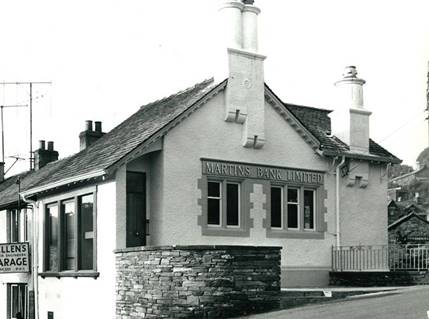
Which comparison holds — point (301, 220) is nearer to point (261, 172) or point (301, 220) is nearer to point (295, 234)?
point (295, 234)

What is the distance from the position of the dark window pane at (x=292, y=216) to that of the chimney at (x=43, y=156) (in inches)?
545

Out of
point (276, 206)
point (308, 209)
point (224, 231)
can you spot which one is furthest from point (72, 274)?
point (308, 209)

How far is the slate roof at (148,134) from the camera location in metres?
20.0

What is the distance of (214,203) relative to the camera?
69.8 feet

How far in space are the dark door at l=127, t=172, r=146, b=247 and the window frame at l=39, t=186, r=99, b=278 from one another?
950 mm

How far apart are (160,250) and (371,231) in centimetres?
1041

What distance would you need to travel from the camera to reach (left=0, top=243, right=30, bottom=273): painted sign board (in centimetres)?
2294

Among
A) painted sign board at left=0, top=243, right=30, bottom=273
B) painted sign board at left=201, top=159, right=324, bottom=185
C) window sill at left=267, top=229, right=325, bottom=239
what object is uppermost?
painted sign board at left=201, top=159, right=324, bottom=185

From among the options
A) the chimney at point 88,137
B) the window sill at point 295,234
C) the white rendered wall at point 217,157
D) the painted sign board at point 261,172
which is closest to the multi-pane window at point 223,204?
the painted sign board at point 261,172

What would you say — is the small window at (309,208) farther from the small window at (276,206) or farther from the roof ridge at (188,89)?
the roof ridge at (188,89)

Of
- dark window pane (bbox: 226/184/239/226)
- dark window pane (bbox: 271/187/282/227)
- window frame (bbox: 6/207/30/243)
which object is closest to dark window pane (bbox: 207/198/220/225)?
dark window pane (bbox: 226/184/239/226)

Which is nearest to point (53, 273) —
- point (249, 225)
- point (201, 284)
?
point (249, 225)

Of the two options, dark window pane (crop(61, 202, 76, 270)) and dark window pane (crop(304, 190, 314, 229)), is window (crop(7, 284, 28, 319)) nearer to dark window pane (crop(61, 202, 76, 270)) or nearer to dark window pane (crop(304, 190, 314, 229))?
dark window pane (crop(61, 202, 76, 270))

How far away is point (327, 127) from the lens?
26.4 meters
